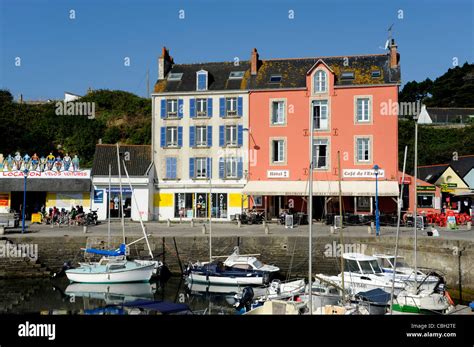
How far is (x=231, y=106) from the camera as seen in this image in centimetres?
3766

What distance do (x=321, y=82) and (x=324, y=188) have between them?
779 cm

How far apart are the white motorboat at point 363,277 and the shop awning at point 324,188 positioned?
35.8 ft

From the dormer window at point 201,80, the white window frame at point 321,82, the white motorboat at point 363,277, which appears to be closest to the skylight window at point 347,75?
the white window frame at point 321,82

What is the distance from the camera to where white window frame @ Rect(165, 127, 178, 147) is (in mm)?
38250

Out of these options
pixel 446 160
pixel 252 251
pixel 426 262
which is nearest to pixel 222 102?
pixel 252 251

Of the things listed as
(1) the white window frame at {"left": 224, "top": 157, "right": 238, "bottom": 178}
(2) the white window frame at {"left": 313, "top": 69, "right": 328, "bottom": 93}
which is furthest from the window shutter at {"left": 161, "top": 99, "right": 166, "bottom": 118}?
(2) the white window frame at {"left": 313, "top": 69, "right": 328, "bottom": 93}

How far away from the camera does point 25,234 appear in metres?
27.9

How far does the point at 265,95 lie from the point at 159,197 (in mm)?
10892

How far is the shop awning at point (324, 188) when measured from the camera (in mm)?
33125

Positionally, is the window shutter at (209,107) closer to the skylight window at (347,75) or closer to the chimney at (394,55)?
the skylight window at (347,75)

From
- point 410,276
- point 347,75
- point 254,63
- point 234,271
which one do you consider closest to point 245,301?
point 234,271

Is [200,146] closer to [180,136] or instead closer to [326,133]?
[180,136]

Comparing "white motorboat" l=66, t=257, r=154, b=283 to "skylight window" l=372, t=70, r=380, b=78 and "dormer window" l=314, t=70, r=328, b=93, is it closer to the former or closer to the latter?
"dormer window" l=314, t=70, r=328, b=93
